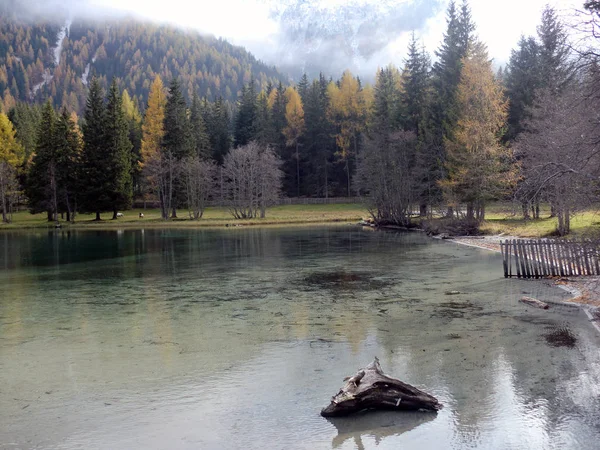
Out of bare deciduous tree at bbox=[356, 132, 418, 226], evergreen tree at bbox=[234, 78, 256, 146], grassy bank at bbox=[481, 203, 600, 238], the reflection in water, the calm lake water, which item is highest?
evergreen tree at bbox=[234, 78, 256, 146]

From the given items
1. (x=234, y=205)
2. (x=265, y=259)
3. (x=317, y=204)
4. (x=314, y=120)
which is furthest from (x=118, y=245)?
(x=314, y=120)

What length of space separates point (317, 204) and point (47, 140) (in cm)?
3495

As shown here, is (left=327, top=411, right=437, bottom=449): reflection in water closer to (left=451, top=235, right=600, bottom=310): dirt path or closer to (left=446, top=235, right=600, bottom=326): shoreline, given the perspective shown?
(left=446, top=235, right=600, bottom=326): shoreline

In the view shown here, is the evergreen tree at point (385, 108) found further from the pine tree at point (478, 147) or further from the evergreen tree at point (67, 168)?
the evergreen tree at point (67, 168)

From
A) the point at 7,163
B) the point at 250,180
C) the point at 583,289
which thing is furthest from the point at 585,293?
the point at 7,163

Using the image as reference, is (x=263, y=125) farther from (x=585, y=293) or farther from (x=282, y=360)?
(x=282, y=360)

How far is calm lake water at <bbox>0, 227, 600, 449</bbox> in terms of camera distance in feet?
25.1

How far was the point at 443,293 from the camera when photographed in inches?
695

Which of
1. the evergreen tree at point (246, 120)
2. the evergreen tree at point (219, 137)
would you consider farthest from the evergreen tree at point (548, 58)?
the evergreen tree at point (219, 137)

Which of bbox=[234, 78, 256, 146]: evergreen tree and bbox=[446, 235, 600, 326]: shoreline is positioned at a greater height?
bbox=[234, 78, 256, 146]: evergreen tree

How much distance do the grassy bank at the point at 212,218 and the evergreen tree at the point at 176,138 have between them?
2.98 meters

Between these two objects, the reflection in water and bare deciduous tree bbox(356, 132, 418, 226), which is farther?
bare deciduous tree bbox(356, 132, 418, 226)

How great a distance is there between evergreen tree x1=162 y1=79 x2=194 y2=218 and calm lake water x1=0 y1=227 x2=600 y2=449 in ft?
154

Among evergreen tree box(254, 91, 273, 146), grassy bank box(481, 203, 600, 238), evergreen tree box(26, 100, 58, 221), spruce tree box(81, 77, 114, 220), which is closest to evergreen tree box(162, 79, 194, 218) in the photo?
spruce tree box(81, 77, 114, 220)
